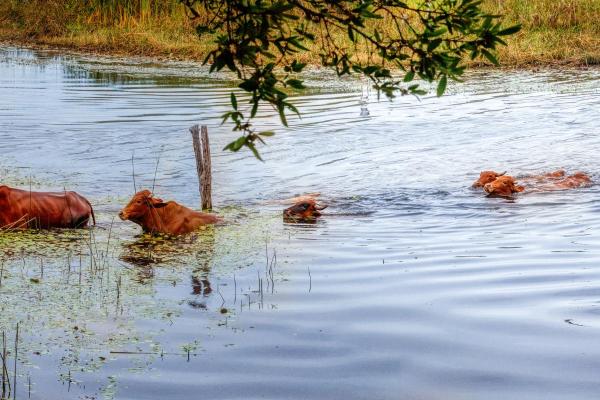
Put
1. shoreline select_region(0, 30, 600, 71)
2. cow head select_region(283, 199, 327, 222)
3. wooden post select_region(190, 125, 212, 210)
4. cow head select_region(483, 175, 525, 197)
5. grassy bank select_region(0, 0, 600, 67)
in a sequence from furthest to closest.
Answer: grassy bank select_region(0, 0, 600, 67)
shoreline select_region(0, 30, 600, 71)
cow head select_region(483, 175, 525, 197)
wooden post select_region(190, 125, 212, 210)
cow head select_region(283, 199, 327, 222)

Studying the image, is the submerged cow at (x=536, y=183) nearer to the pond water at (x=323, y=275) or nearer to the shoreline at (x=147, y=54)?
the pond water at (x=323, y=275)

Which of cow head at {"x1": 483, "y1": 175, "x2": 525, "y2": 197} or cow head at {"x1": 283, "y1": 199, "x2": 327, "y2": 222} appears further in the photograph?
cow head at {"x1": 483, "y1": 175, "x2": 525, "y2": 197}

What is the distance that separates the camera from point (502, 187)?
9.83 metres

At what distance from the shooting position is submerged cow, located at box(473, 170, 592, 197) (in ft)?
32.3

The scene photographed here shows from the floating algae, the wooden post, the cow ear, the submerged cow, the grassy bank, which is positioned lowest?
the floating algae

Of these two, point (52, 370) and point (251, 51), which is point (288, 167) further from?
→ point (251, 51)

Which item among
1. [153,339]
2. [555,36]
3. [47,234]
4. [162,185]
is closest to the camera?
[153,339]

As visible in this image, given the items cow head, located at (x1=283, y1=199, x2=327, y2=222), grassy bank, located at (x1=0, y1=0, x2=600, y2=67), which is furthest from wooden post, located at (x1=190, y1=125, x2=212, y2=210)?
grassy bank, located at (x1=0, y1=0, x2=600, y2=67)

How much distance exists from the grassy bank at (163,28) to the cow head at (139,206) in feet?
40.2

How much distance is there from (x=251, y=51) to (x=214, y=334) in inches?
83.3

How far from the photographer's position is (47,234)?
27.5ft

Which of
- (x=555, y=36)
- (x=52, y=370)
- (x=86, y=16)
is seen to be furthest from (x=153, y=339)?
(x=86, y=16)

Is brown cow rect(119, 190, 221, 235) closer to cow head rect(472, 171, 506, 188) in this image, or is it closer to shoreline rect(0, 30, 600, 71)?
cow head rect(472, 171, 506, 188)

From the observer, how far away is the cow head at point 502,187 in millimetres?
9820
